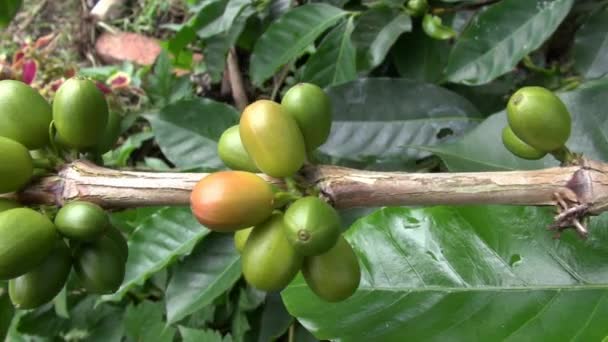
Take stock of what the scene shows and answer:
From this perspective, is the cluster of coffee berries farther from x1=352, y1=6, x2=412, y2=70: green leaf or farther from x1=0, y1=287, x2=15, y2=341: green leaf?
x1=0, y1=287, x2=15, y2=341: green leaf

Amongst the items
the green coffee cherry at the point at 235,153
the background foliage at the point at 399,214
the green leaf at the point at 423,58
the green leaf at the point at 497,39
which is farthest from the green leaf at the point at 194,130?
the green coffee cherry at the point at 235,153

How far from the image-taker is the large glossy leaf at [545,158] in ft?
4.58

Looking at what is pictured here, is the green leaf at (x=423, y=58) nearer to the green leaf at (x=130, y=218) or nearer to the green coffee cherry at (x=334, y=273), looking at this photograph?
the green leaf at (x=130, y=218)

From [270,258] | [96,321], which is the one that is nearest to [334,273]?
[270,258]

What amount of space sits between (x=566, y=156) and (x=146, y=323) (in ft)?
5.40

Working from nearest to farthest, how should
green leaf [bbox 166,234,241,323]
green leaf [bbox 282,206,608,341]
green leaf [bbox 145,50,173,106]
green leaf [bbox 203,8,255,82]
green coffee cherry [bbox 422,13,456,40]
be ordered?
green leaf [bbox 282,206,608,341]
green leaf [bbox 166,234,241,323]
green coffee cherry [bbox 422,13,456,40]
green leaf [bbox 203,8,255,82]
green leaf [bbox 145,50,173,106]

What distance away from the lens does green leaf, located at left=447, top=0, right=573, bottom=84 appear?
5.97 ft

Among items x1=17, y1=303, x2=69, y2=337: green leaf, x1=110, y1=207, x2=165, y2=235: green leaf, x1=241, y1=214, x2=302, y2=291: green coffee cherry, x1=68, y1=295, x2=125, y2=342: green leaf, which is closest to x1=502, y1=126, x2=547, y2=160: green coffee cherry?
x1=241, y1=214, x2=302, y2=291: green coffee cherry

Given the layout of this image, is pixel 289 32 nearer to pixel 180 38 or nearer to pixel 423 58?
pixel 423 58

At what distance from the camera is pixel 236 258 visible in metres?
1.71

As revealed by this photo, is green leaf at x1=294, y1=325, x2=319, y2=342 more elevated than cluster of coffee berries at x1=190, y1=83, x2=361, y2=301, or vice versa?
cluster of coffee berries at x1=190, y1=83, x2=361, y2=301

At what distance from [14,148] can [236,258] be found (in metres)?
0.91

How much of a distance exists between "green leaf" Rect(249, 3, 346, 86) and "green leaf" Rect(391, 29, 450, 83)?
28 cm

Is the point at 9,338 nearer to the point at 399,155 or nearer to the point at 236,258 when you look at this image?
the point at 236,258
